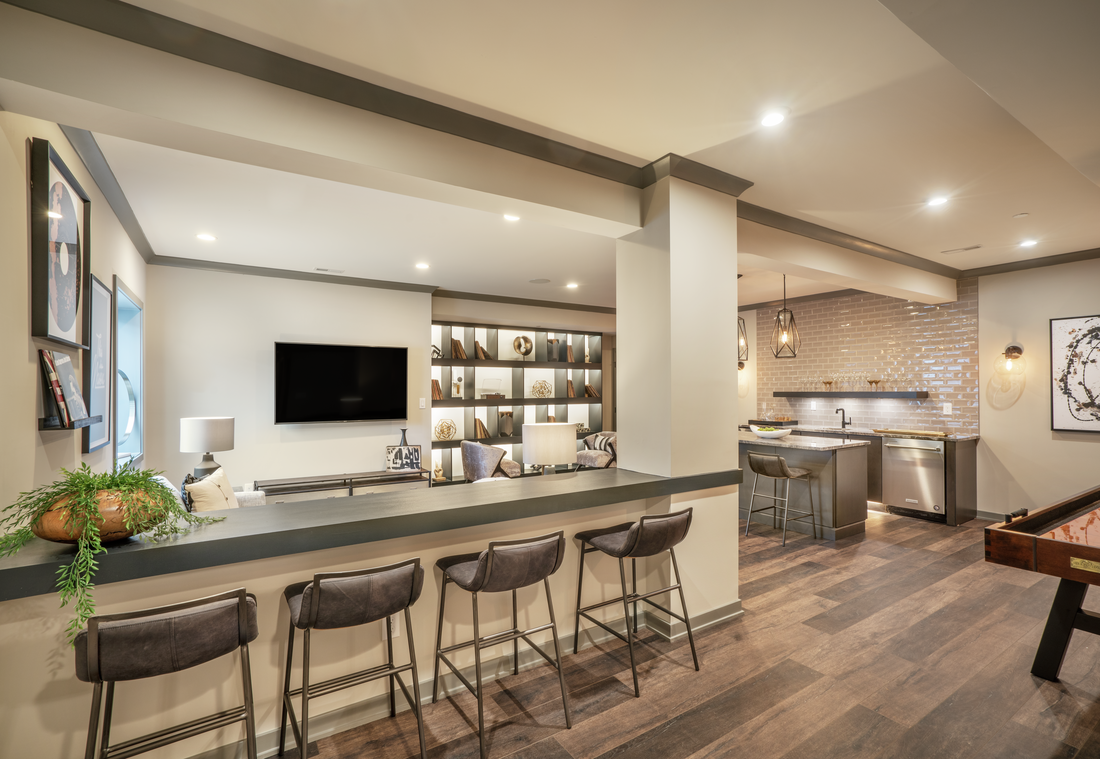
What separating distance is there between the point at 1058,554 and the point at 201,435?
508 cm

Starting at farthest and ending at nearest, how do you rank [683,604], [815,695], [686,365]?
[686,365]
[683,604]
[815,695]

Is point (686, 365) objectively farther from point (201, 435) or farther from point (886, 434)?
point (886, 434)

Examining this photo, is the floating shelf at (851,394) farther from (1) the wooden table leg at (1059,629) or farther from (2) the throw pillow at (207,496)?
(2) the throw pillow at (207,496)

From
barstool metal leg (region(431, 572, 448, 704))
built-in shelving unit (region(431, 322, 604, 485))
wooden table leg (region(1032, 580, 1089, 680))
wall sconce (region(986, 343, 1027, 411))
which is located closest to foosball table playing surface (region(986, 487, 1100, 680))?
wooden table leg (region(1032, 580, 1089, 680))

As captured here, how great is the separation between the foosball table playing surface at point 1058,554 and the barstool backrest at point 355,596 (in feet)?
7.74

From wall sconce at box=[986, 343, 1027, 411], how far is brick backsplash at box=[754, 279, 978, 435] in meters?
0.16

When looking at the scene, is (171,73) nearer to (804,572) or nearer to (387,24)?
(387,24)

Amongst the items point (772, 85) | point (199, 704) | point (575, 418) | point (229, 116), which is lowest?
Result: point (199, 704)

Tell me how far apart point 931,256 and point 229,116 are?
223 inches

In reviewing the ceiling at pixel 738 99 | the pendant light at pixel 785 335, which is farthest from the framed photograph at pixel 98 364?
the pendant light at pixel 785 335

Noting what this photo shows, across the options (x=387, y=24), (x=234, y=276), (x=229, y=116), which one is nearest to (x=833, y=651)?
(x=387, y=24)

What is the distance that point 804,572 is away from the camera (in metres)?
3.87

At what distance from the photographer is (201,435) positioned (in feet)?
12.9

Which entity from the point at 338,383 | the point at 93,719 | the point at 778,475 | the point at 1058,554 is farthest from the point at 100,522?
the point at 778,475
